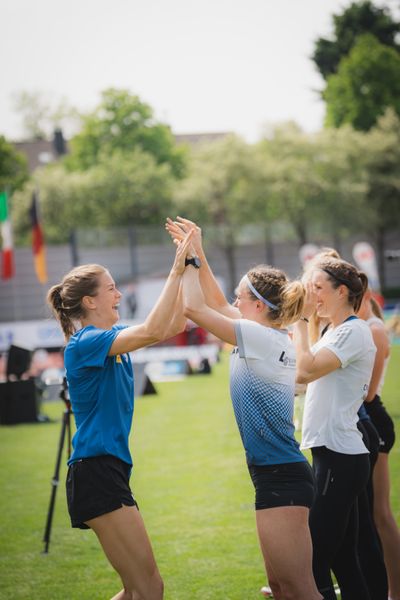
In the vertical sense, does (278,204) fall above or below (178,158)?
below

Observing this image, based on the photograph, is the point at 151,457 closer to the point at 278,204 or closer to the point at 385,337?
the point at 385,337

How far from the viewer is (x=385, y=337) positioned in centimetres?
519

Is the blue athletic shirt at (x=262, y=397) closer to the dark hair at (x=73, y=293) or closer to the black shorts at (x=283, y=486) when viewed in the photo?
the black shorts at (x=283, y=486)

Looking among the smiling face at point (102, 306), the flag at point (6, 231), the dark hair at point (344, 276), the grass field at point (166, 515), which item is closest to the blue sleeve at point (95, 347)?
the smiling face at point (102, 306)

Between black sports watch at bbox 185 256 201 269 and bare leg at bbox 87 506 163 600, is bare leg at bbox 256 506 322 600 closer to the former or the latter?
bare leg at bbox 87 506 163 600

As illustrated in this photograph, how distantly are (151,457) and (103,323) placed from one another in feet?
23.3

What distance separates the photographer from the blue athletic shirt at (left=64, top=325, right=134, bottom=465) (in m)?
3.78

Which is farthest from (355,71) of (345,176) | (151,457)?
(151,457)

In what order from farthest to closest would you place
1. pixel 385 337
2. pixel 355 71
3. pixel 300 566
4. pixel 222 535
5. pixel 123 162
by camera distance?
pixel 355 71
pixel 123 162
pixel 222 535
pixel 385 337
pixel 300 566

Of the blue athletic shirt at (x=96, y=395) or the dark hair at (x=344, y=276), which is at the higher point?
the dark hair at (x=344, y=276)

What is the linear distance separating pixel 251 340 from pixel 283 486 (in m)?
0.75

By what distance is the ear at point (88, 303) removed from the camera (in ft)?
13.2

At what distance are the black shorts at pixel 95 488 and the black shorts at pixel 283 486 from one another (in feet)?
2.23

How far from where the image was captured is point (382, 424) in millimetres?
5184
